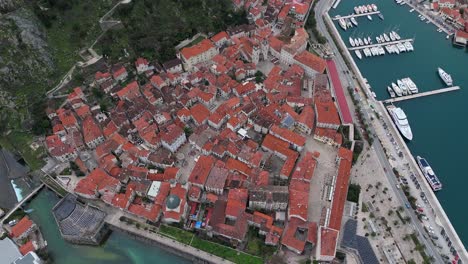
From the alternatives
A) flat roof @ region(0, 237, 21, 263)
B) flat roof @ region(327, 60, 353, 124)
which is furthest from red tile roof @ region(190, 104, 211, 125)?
flat roof @ region(0, 237, 21, 263)

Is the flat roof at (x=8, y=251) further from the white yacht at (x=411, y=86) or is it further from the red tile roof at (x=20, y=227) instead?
the white yacht at (x=411, y=86)

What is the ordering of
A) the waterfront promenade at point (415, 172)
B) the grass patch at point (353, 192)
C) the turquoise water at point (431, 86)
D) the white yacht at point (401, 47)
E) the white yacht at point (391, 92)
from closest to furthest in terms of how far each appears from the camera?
the waterfront promenade at point (415, 172)
the grass patch at point (353, 192)
the turquoise water at point (431, 86)
the white yacht at point (391, 92)
the white yacht at point (401, 47)

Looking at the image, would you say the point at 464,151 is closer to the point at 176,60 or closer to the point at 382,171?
the point at 382,171

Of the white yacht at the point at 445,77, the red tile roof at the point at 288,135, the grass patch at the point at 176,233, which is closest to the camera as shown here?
the grass patch at the point at 176,233

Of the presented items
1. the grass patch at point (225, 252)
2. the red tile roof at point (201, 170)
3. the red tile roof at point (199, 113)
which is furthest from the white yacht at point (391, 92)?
the grass patch at point (225, 252)

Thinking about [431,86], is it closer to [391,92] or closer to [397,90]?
[397,90]

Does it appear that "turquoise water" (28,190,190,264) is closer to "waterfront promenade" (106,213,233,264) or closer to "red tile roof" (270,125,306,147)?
"waterfront promenade" (106,213,233,264)

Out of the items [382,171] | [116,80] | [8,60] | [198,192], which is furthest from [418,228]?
[8,60]
